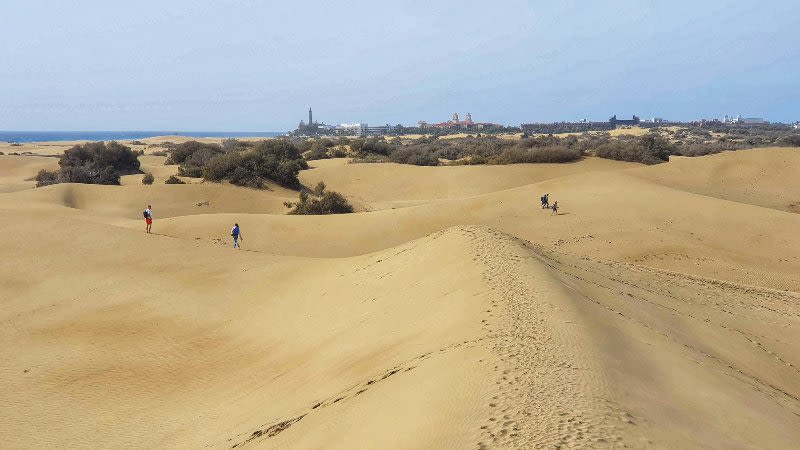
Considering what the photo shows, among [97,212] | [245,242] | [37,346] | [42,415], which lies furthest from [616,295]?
[97,212]

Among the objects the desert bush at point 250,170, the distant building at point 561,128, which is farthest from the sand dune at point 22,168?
the distant building at point 561,128

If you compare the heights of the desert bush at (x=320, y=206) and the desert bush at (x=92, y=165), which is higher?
the desert bush at (x=92, y=165)

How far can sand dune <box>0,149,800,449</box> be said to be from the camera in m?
5.88

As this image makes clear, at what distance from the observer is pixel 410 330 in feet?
29.2

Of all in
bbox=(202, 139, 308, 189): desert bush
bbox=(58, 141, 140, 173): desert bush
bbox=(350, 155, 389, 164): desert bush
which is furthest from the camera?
bbox=(350, 155, 389, 164): desert bush

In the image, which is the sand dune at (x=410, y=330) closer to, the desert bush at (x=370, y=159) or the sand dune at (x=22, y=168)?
the sand dune at (x=22, y=168)

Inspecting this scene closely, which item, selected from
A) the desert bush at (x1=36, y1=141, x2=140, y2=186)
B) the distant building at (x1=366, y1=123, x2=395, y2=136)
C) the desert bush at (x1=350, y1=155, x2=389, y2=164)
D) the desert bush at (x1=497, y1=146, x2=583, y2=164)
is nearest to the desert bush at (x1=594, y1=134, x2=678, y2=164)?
the desert bush at (x1=497, y1=146, x2=583, y2=164)

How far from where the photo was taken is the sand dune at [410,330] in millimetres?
5879

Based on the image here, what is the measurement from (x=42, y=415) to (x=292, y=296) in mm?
5793

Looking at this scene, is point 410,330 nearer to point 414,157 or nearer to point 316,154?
point 414,157

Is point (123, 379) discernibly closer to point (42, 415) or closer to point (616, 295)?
point (42, 415)

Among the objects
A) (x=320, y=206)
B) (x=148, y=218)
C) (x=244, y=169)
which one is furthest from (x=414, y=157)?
(x=148, y=218)

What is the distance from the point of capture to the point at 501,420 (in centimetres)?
523

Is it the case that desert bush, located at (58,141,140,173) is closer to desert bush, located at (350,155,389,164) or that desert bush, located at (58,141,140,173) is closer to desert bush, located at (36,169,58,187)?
desert bush, located at (36,169,58,187)
